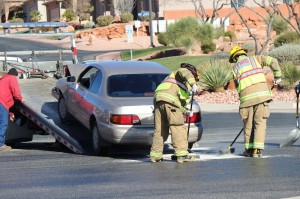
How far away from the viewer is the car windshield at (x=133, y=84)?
44.3ft

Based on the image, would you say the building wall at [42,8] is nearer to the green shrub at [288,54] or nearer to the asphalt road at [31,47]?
the asphalt road at [31,47]

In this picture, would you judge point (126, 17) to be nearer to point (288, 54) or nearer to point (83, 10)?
point (83, 10)

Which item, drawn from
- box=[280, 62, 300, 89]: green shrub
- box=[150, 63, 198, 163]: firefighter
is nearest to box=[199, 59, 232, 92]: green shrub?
box=[280, 62, 300, 89]: green shrub

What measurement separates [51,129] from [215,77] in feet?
45.5

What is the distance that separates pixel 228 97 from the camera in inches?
1039

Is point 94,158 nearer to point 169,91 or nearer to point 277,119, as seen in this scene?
point 169,91

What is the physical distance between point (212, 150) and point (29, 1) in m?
89.8

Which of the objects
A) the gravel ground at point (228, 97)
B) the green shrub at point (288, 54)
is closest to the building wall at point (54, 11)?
the green shrub at point (288, 54)

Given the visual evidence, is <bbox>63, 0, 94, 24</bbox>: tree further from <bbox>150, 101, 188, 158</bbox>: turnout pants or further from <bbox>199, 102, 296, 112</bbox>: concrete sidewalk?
<bbox>150, 101, 188, 158</bbox>: turnout pants

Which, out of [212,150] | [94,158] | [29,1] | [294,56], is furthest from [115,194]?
[29,1]

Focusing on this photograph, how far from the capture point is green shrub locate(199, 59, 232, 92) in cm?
2714

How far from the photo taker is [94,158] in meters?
13.1

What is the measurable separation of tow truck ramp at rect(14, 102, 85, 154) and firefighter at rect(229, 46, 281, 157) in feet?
9.82

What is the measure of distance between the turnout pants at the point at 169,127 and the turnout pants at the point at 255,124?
3.32 feet
